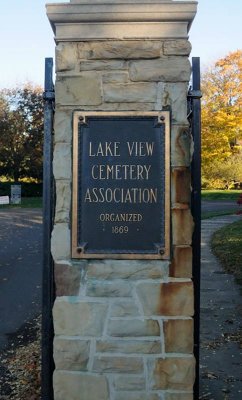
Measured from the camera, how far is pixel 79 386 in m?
3.33

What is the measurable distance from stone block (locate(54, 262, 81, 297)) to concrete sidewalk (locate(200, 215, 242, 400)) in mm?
1614

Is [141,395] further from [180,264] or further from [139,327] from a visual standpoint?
[180,264]

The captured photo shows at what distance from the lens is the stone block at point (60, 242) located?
3350 mm

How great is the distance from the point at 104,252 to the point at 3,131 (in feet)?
103

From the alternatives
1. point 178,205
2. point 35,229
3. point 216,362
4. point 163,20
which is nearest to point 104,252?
point 178,205

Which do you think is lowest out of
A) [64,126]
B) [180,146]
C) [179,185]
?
[179,185]

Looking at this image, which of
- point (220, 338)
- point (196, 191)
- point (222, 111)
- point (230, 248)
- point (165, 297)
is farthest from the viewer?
point (222, 111)

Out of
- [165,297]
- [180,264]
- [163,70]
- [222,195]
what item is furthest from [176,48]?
[222,195]

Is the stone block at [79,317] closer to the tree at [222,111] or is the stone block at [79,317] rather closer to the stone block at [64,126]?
the stone block at [64,126]

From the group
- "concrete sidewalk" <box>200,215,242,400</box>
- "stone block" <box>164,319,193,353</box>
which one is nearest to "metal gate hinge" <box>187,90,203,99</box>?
"stone block" <box>164,319,193,353</box>

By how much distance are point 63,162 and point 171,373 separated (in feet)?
5.46

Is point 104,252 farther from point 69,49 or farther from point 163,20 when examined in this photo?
point 163,20

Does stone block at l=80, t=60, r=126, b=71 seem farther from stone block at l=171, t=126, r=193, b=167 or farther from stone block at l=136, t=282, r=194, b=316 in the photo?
stone block at l=136, t=282, r=194, b=316

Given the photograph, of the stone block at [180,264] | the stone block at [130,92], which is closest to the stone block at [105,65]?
the stone block at [130,92]
